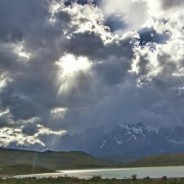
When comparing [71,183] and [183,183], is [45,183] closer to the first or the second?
[71,183]

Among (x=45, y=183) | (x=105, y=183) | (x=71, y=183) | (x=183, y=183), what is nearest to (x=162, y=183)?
(x=183, y=183)

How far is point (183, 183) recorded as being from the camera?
245 feet

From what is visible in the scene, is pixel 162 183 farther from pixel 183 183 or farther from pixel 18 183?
pixel 18 183

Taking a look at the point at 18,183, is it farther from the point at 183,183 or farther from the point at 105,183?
the point at 183,183

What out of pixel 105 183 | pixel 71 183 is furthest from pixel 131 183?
pixel 71 183

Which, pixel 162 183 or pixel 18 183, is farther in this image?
pixel 18 183

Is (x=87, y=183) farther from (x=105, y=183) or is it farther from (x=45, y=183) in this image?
(x=45, y=183)

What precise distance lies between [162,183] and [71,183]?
1738cm

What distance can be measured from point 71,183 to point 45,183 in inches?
204

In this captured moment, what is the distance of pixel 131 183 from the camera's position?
256ft

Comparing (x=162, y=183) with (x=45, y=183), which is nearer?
(x=162, y=183)

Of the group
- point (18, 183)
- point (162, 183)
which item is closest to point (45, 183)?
point (18, 183)

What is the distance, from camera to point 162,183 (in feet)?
247

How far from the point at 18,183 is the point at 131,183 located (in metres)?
21.2
